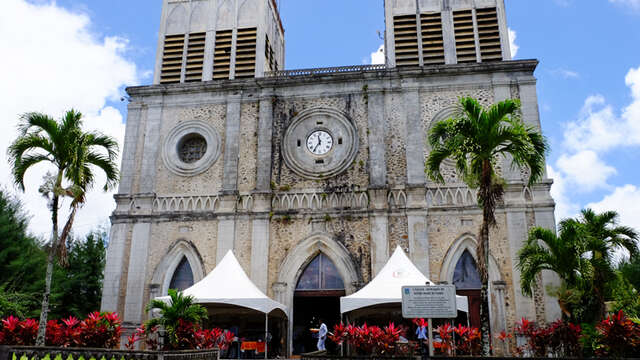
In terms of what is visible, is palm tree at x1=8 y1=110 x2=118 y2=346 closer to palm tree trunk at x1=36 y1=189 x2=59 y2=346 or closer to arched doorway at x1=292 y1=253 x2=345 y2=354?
palm tree trunk at x1=36 y1=189 x2=59 y2=346

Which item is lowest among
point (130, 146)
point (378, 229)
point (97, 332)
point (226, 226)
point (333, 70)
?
point (97, 332)

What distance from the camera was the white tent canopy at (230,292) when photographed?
45.7 ft

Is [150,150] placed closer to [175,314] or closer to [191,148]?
[191,148]

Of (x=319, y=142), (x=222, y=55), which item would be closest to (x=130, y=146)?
(x=222, y=55)

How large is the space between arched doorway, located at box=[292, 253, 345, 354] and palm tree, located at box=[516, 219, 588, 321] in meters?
6.33

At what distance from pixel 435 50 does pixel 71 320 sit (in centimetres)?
1571

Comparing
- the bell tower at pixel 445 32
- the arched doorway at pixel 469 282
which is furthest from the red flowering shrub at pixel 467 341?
the bell tower at pixel 445 32

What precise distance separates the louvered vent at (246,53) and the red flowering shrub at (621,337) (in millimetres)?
15863

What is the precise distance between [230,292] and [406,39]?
12.2 m

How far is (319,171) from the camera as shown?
19.1 m

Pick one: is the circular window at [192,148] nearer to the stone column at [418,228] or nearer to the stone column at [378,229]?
the stone column at [378,229]

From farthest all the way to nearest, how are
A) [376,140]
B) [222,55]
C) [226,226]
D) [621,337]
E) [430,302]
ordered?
1. [222,55]
2. [376,140]
3. [226,226]
4. [430,302]
5. [621,337]

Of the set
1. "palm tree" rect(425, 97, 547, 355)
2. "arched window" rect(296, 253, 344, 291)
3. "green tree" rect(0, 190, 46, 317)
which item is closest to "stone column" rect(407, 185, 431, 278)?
"arched window" rect(296, 253, 344, 291)

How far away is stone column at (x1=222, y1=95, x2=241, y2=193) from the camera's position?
63.1 feet
